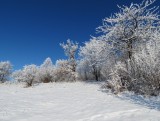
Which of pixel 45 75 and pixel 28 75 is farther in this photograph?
pixel 45 75

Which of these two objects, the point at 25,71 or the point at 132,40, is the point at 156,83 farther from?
the point at 25,71

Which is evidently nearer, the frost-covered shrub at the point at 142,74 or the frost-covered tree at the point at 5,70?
the frost-covered shrub at the point at 142,74

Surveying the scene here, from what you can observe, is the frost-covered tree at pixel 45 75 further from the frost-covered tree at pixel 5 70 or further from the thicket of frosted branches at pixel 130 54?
Answer: the frost-covered tree at pixel 5 70

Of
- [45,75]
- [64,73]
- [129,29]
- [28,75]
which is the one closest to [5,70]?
[45,75]

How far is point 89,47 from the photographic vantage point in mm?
39406

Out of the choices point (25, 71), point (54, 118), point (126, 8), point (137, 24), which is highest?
point (126, 8)

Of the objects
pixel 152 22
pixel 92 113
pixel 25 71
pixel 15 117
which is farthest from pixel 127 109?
pixel 25 71

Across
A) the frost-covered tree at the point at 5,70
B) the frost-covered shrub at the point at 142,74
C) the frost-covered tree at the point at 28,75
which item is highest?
the frost-covered tree at the point at 5,70

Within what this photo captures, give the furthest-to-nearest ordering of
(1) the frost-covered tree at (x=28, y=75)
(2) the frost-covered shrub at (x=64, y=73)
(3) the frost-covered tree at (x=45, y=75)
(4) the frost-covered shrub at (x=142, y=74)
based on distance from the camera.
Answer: (3) the frost-covered tree at (x=45, y=75) < (2) the frost-covered shrub at (x=64, y=73) < (1) the frost-covered tree at (x=28, y=75) < (4) the frost-covered shrub at (x=142, y=74)

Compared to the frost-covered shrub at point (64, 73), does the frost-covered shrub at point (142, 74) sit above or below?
below

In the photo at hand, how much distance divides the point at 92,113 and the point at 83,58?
105 ft

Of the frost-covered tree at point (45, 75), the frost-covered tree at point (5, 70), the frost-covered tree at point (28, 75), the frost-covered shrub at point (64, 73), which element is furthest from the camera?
the frost-covered tree at point (5, 70)

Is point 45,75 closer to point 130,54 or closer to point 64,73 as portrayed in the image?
point 64,73

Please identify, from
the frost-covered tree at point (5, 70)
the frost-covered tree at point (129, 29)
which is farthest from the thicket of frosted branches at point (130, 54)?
the frost-covered tree at point (5, 70)
